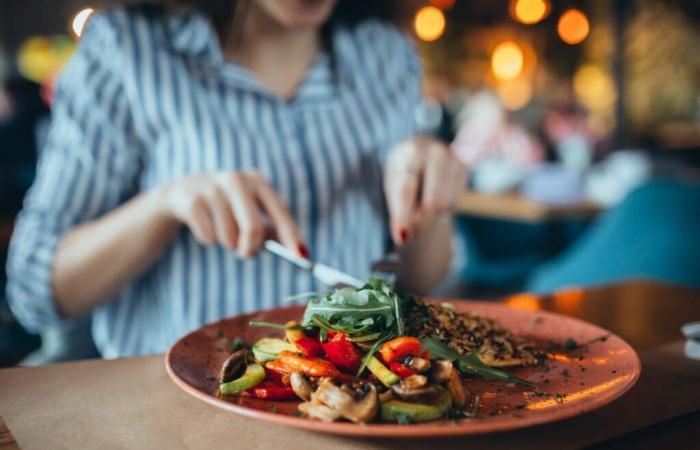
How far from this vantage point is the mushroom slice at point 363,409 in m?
0.62

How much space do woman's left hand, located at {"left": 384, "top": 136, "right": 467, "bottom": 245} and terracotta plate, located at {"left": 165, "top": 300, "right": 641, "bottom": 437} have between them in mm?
222

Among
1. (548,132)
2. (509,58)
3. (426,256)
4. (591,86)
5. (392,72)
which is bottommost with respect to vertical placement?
(426,256)

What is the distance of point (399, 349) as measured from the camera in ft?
2.41

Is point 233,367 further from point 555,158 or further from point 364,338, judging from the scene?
point 555,158

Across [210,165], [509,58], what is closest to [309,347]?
[210,165]

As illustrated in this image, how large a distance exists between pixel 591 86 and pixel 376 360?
10.4 meters

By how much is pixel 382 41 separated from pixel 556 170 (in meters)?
1.98

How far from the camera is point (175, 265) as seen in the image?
1.50 meters

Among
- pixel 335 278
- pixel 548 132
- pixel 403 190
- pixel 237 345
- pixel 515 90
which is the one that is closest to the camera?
pixel 237 345

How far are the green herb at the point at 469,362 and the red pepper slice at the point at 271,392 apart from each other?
0.53 feet

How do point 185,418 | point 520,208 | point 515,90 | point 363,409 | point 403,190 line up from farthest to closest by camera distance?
1. point 515,90
2. point 520,208
3. point 403,190
4. point 185,418
5. point 363,409

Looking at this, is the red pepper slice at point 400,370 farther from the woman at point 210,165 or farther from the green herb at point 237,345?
the woman at point 210,165

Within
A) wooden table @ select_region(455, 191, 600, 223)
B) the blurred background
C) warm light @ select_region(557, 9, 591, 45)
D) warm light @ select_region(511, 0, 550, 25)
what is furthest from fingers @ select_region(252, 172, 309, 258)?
warm light @ select_region(557, 9, 591, 45)

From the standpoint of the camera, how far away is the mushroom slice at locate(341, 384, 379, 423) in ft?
2.03
